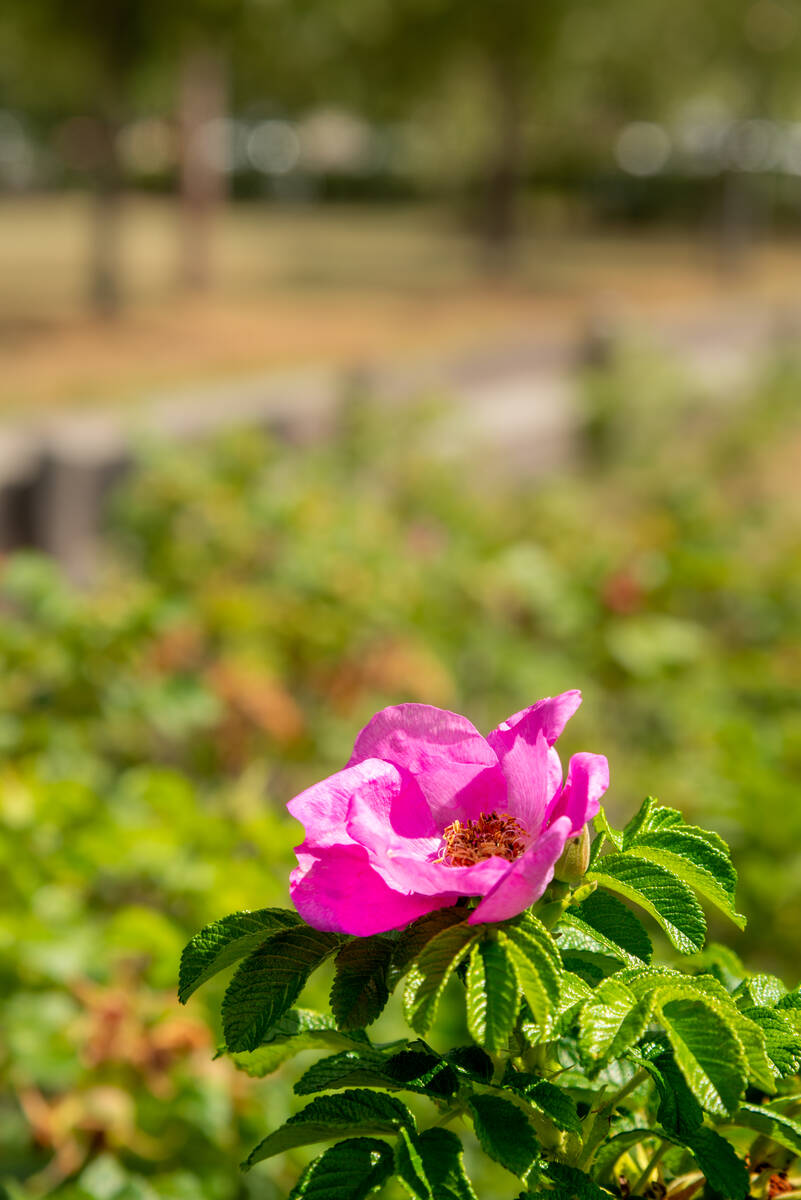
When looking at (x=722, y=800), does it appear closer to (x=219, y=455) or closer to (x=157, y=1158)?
(x=157, y=1158)

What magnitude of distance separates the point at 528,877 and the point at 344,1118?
0.65 feet

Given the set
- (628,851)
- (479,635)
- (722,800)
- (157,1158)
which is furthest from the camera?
(479,635)

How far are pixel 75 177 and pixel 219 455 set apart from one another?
37483 millimetres

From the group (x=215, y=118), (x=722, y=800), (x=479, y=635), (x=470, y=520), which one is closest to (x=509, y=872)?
(x=722, y=800)

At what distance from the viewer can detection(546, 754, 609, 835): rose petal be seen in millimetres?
735

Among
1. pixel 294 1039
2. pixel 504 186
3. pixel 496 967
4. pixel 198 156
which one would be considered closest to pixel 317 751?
pixel 294 1039

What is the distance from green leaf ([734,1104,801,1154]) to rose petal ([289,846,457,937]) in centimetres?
21

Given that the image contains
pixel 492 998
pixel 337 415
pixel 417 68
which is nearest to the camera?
pixel 492 998

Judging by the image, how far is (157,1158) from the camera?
5.91ft

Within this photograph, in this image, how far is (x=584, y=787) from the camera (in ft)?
2.44

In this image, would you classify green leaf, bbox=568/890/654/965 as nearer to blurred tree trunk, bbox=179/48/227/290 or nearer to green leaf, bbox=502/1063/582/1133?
green leaf, bbox=502/1063/582/1133

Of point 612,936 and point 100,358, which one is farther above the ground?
point 612,936

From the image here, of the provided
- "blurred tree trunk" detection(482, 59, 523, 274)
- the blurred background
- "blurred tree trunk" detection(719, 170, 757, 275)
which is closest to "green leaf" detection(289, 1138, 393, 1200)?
the blurred background

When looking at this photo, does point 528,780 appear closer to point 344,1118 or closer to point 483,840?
point 483,840
